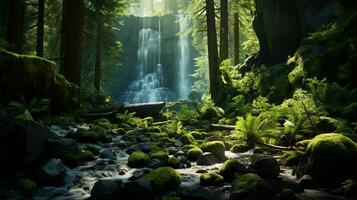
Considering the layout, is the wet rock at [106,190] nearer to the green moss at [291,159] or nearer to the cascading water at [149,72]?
the green moss at [291,159]

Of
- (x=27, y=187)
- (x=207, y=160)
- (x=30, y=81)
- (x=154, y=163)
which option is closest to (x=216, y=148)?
(x=207, y=160)

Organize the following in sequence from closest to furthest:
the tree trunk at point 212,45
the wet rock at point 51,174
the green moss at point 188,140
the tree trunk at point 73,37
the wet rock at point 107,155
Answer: the wet rock at point 51,174 → the wet rock at point 107,155 → the green moss at point 188,140 → the tree trunk at point 73,37 → the tree trunk at point 212,45

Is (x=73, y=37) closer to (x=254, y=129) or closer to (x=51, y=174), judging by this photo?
(x=254, y=129)

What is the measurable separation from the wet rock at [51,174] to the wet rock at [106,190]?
1212 mm

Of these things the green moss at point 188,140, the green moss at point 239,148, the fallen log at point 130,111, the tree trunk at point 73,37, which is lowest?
the green moss at point 239,148

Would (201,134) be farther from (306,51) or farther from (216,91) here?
(216,91)

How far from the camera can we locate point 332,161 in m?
5.61

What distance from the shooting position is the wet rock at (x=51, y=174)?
6316 mm

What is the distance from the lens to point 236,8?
2264cm

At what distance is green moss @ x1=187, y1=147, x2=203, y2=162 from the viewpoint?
8281 millimetres

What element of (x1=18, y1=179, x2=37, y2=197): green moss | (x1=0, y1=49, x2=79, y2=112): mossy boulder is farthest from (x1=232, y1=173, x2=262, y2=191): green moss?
(x1=0, y1=49, x2=79, y2=112): mossy boulder

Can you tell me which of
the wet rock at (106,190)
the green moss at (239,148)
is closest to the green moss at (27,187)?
the wet rock at (106,190)

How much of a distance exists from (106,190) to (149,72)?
165 feet

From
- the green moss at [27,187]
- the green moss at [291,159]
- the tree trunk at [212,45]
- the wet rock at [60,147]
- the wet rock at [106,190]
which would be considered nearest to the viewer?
the wet rock at [106,190]
